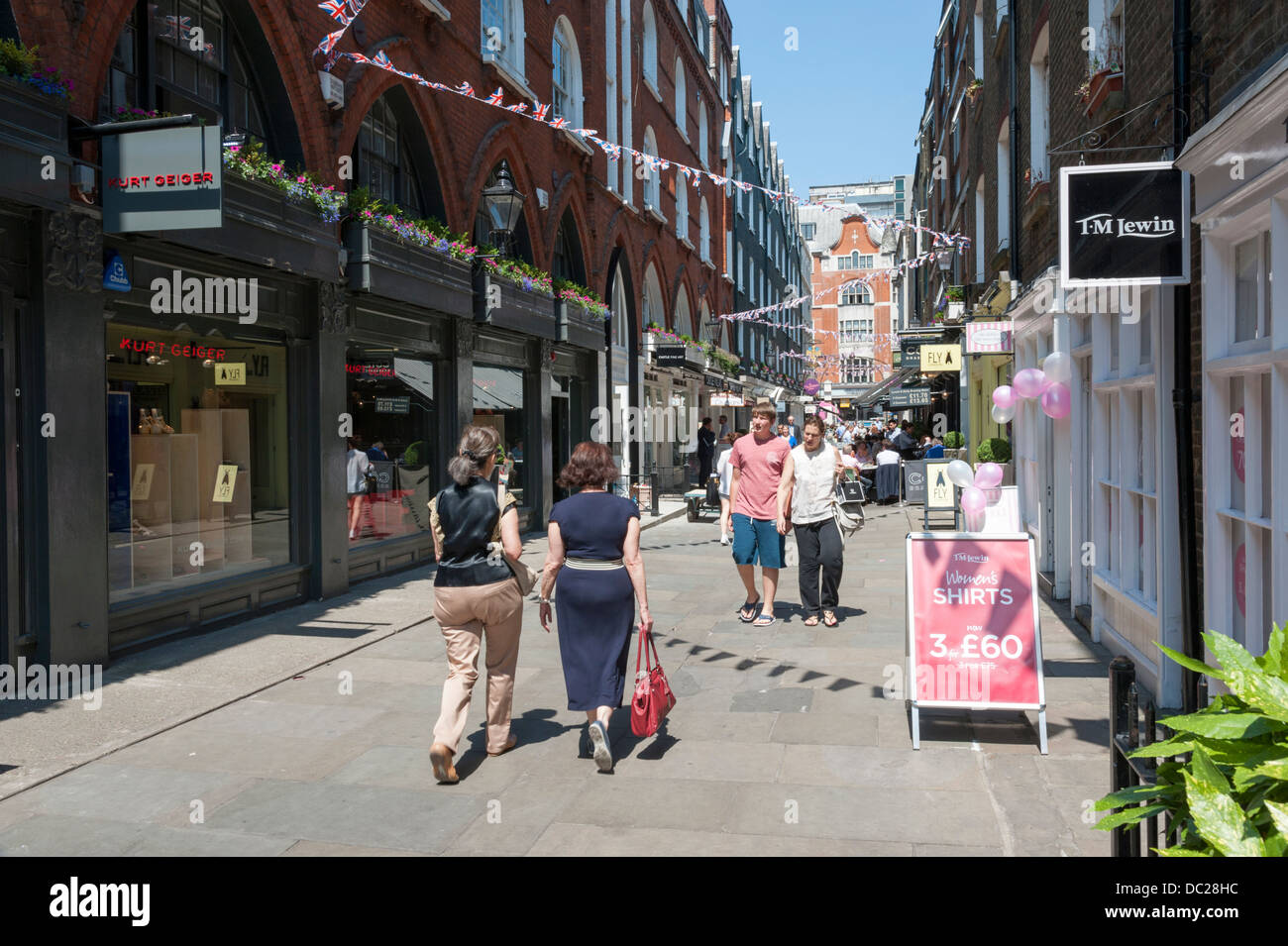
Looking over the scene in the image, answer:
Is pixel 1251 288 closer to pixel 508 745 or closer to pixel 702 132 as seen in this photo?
pixel 508 745

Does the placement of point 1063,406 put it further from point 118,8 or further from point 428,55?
point 428,55

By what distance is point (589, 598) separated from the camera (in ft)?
17.5

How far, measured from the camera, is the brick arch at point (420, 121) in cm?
1050

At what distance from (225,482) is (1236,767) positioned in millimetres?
8743

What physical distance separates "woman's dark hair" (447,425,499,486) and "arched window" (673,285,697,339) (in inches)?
903

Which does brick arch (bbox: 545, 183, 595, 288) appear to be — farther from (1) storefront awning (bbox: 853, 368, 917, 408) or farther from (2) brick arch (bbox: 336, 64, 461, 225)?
(1) storefront awning (bbox: 853, 368, 917, 408)

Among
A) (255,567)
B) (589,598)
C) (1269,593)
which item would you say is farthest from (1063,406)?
(255,567)

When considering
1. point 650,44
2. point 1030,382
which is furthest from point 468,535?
point 650,44

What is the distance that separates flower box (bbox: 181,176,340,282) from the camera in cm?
791

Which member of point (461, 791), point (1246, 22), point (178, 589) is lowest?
point (461, 791)

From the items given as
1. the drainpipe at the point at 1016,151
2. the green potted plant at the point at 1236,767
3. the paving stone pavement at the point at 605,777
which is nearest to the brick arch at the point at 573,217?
the drainpipe at the point at 1016,151

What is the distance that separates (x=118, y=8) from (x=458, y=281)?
5.52 meters

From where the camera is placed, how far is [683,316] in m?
29.5

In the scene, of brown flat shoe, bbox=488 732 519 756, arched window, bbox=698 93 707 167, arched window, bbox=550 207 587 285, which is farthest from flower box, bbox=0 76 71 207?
arched window, bbox=698 93 707 167
